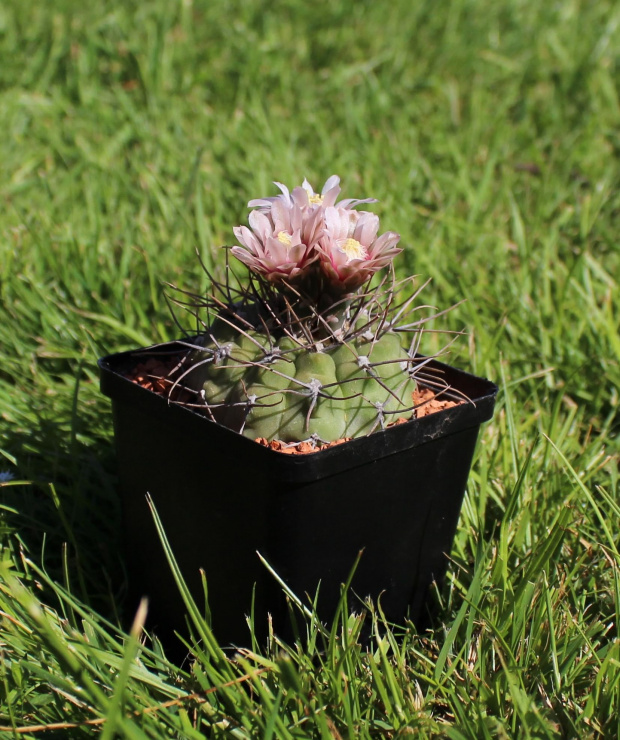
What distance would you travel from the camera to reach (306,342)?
4.08 feet

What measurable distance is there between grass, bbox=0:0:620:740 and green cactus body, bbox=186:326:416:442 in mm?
268

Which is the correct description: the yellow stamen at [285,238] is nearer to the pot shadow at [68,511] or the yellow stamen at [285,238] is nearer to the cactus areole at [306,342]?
the cactus areole at [306,342]

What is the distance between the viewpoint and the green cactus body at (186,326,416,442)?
122 centimetres

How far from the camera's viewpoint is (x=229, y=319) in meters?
1.37

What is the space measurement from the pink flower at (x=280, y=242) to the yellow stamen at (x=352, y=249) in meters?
0.04

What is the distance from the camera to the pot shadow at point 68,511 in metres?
1.53

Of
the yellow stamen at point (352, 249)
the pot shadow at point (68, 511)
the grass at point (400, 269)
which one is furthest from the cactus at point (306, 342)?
the pot shadow at point (68, 511)

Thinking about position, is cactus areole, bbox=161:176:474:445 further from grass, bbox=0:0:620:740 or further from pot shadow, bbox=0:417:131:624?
pot shadow, bbox=0:417:131:624

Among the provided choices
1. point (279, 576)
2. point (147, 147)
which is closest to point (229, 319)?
point (279, 576)

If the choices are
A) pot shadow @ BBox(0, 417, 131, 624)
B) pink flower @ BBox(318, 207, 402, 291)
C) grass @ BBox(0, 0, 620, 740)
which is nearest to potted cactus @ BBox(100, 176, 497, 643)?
pink flower @ BBox(318, 207, 402, 291)

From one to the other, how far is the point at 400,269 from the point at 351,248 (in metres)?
1.17

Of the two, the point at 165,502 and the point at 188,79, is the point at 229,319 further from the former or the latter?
the point at 188,79

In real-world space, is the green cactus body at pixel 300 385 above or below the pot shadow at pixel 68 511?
above

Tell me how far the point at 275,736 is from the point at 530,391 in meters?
1.14
